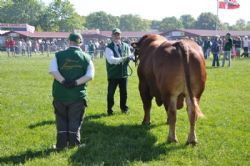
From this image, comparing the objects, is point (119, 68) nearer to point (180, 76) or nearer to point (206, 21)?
point (180, 76)

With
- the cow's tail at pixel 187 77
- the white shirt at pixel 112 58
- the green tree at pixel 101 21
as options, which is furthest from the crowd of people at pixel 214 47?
the green tree at pixel 101 21

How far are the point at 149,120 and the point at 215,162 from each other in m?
2.80

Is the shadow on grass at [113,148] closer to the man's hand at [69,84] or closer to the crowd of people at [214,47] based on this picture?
the man's hand at [69,84]

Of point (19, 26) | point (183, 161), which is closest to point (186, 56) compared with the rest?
point (183, 161)

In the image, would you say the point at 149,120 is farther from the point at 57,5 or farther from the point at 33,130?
the point at 57,5

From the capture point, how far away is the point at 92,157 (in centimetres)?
618

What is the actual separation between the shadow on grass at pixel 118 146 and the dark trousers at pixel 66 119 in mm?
328

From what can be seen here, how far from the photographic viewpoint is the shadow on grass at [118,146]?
6.07 meters

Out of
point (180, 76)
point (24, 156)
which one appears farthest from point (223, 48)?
point (24, 156)

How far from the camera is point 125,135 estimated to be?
7.55 metres

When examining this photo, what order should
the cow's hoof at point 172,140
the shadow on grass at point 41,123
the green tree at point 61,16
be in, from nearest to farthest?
1. the cow's hoof at point 172,140
2. the shadow on grass at point 41,123
3. the green tree at point 61,16

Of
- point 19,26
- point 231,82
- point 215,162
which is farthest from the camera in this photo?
point 19,26

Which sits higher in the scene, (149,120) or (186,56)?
(186,56)

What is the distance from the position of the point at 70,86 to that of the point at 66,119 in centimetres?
63
